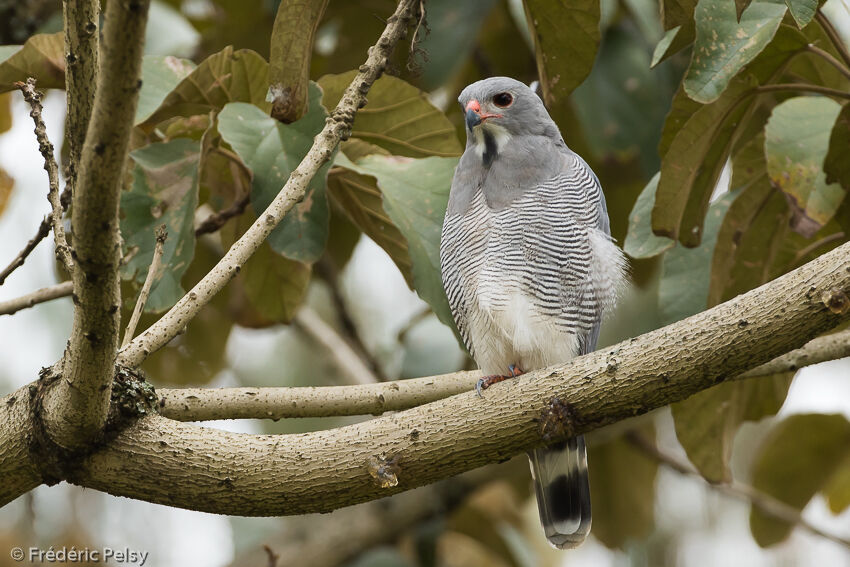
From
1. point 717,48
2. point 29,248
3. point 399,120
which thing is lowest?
point 29,248

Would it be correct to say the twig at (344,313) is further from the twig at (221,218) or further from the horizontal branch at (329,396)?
the horizontal branch at (329,396)

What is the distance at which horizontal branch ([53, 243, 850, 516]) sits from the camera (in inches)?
77.4

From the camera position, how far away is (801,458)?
4.07 meters

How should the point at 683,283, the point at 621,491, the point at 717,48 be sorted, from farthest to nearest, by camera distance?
the point at 621,491
the point at 683,283
the point at 717,48

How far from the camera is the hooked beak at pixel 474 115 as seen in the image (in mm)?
3297

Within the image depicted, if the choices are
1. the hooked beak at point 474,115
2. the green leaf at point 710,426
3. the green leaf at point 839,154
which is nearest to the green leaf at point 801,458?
the green leaf at point 710,426

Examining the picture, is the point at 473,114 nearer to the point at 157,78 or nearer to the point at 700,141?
the point at 700,141

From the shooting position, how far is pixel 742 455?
8062 millimetres

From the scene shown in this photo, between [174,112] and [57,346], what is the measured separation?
3163 millimetres

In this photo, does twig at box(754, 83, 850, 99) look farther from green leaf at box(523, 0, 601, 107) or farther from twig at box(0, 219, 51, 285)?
twig at box(0, 219, 51, 285)

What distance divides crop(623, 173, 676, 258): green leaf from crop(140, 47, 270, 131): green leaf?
1.23m

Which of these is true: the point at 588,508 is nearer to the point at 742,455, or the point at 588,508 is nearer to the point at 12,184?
the point at 12,184

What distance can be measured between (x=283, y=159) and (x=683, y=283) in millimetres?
1424

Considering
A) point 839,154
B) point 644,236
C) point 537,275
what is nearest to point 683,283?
point 644,236
